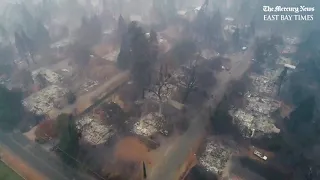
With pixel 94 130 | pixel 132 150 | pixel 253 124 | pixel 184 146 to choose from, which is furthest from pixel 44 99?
pixel 253 124

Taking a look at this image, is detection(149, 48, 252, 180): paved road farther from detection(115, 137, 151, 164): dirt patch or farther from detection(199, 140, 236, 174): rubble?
detection(115, 137, 151, 164): dirt patch

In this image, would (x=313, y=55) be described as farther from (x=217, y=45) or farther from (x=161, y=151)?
(x=161, y=151)

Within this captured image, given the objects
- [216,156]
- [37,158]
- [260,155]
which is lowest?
[260,155]

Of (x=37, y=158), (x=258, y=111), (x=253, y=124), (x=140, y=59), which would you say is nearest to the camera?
(x=37, y=158)

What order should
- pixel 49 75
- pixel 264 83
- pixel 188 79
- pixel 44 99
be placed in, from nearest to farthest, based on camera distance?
pixel 44 99 < pixel 188 79 < pixel 264 83 < pixel 49 75

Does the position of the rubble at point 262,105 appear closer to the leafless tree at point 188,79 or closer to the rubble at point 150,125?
the leafless tree at point 188,79

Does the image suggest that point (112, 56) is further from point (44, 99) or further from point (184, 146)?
point (184, 146)

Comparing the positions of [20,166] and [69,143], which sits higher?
[69,143]

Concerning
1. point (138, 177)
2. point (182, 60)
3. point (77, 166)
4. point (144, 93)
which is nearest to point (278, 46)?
point (182, 60)
